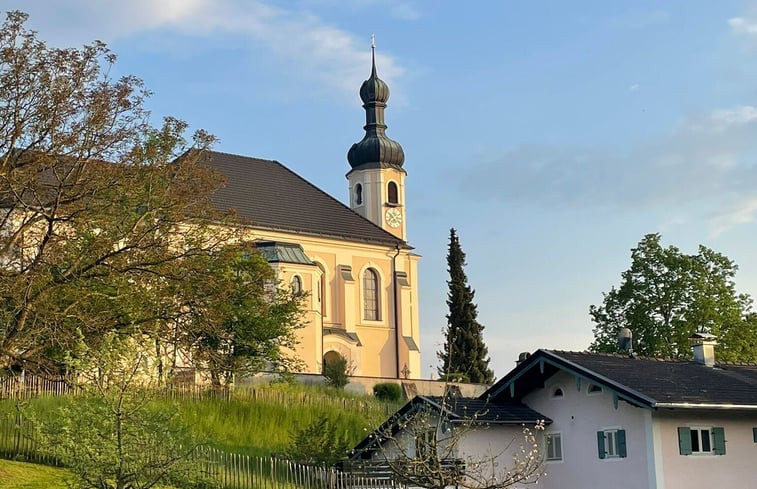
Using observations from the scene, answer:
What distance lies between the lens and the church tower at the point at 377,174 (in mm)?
66062

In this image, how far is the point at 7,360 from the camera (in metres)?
25.6

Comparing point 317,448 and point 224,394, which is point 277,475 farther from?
point 224,394

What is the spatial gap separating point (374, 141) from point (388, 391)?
2357 cm

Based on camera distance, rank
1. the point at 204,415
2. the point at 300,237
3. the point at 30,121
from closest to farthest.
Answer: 1. the point at 30,121
2. the point at 204,415
3. the point at 300,237

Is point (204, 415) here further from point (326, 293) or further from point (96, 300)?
point (326, 293)

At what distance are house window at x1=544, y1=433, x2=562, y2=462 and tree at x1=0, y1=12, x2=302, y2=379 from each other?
8961mm

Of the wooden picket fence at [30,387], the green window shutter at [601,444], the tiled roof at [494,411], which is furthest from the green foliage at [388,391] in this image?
the green window shutter at [601,444]

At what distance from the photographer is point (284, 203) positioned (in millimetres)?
59812

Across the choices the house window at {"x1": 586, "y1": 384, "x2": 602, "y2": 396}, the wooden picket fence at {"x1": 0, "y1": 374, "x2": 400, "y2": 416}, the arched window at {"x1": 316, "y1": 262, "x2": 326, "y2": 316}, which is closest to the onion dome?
the arched window at {"x1": 316, "y1": 262, "x2": 326, "y2": 316}

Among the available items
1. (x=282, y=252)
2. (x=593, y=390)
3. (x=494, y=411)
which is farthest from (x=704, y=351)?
(x=282, y=252)

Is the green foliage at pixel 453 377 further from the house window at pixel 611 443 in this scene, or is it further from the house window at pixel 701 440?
the house window at pixel 701 440

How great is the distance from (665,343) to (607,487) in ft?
76.0

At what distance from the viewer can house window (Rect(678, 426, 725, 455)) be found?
26.5 metres

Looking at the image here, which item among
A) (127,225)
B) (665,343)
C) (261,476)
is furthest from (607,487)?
(665,343)
